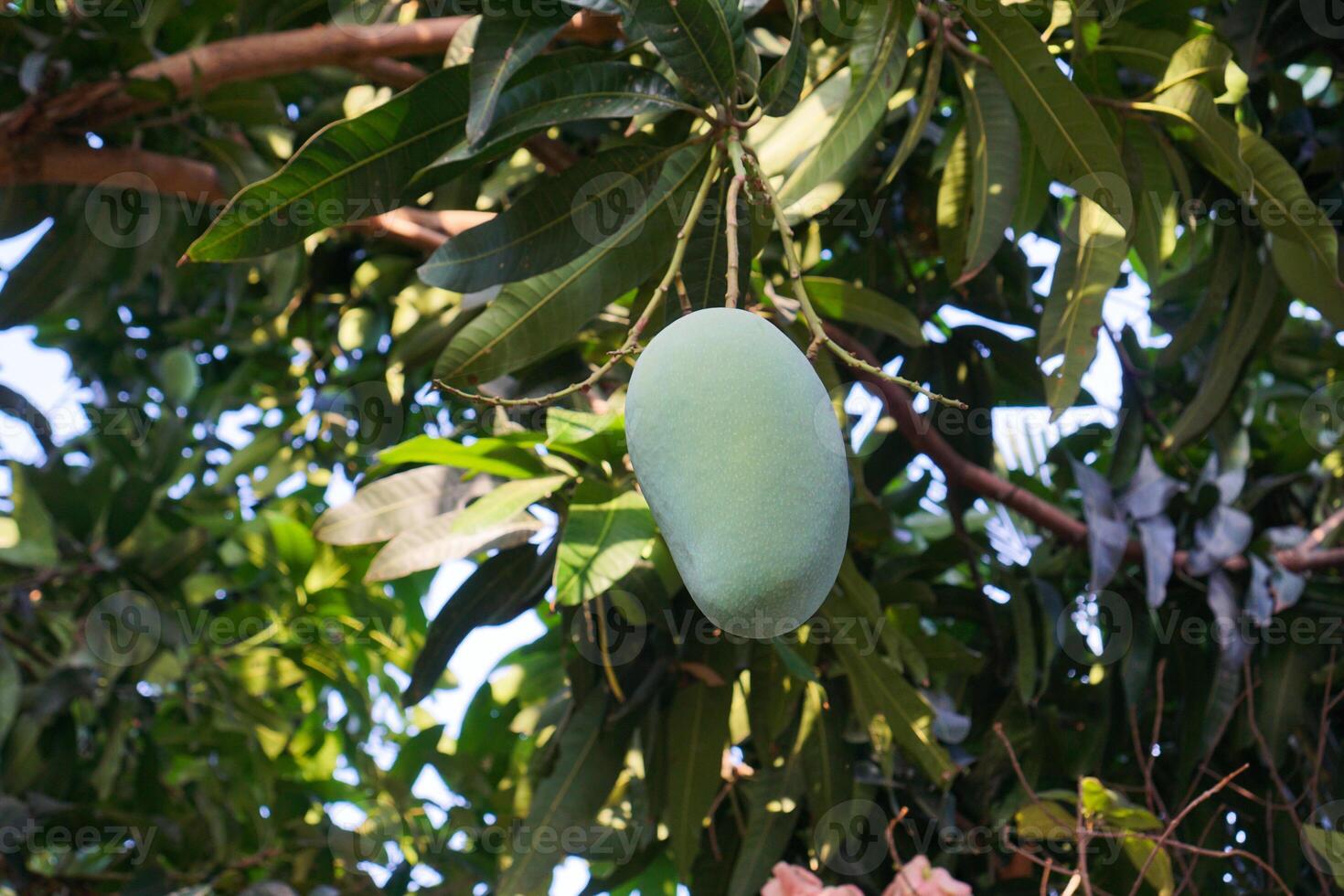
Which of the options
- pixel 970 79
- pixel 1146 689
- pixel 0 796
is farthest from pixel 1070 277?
pixel 0 796

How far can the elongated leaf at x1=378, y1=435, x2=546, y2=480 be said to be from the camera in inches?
53.2

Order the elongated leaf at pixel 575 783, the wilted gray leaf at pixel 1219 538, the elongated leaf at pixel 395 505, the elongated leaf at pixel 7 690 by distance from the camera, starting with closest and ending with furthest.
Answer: the elongated leaf at pixel 395 505 < the elongated leaf at pixel 575 783 < the wilted gray leaf at pixel 1219 538 < the elongated leaf at pixel 7 690

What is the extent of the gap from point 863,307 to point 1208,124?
0.42 metres

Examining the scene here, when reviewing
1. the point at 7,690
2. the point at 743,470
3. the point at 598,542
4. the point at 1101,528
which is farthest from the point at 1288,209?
the point at 7,690

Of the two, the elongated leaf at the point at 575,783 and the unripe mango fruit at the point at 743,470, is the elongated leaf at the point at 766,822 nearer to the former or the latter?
the elongated leaf at the point at 575,783

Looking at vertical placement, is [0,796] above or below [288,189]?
below

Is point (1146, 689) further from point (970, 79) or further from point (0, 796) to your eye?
point (0, 796)

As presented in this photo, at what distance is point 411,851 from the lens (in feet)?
7.52

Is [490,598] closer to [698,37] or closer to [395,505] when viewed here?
[395,505]

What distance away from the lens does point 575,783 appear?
1.63m

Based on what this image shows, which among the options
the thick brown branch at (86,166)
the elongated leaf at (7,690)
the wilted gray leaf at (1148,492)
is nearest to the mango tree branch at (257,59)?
the thick brown branch at (86,166)

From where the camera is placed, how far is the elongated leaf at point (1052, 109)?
3.87 ft

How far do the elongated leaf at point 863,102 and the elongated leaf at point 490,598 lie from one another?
0.56 metres

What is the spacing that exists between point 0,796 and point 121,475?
74 centimetres
